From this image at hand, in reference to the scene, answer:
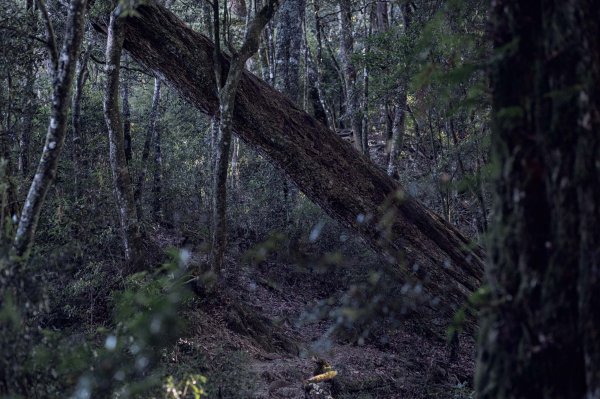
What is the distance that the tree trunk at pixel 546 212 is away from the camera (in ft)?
7.63

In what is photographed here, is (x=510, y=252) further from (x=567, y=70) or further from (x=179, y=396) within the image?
(x=179, y=396)

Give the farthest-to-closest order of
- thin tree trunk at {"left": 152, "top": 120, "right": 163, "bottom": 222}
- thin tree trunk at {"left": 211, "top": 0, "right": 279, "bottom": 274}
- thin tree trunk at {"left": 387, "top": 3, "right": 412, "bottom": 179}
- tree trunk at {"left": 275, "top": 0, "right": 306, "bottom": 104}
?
tree trunk at {"left": 275, "top": 0, "right": 306, "bottom": 104}
thin tree trunk at {"left": 152, "top": 120, "right": 163, "bottom": 222}
thin tree trunk at {"left": 387, "top": 3, "right": 412, "bottom": 179}
thin tree trunk at {"left": 211, "top": 0, "right": 279, "bottom": 274}

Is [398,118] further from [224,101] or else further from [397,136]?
[224,101]

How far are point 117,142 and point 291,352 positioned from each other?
4.19 meters

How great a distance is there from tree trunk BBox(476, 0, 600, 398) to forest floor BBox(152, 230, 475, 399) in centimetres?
327

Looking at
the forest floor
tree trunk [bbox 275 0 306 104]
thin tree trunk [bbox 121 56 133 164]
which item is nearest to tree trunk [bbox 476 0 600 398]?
the forest floor

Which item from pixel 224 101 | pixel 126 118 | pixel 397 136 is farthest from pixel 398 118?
pixel 224 101

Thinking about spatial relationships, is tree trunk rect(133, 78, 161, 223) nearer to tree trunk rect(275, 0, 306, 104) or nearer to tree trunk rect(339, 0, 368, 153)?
tree trunk rect(275, 0, 306, 104)

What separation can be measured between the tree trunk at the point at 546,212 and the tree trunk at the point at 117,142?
606 centimetres

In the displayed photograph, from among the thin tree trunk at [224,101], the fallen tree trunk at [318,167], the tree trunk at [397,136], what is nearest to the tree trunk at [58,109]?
the fallen tree trunk at [318,167]

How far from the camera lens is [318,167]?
25.9ft

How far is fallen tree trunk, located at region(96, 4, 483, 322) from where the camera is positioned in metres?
7.68

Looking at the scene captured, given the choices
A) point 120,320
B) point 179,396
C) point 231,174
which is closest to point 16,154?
point 231,174

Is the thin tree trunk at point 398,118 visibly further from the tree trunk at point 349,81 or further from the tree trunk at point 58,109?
the tree trunk at point 58,109
